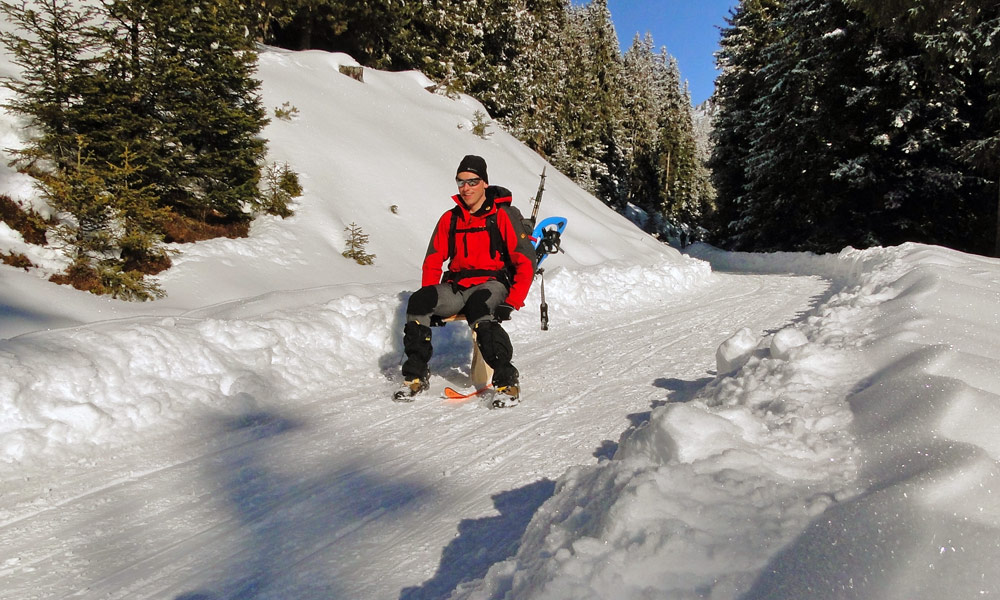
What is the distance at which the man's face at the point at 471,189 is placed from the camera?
15.6ft

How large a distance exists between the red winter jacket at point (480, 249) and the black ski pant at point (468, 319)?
149 millimetres

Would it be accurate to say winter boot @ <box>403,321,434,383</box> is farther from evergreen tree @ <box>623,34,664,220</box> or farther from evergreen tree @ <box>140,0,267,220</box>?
evergreen tree @ <box>623,34,664,220</box>

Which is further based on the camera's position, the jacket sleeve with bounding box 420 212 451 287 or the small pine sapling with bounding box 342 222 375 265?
the small pine sapling with bounding box 342 222 375 265

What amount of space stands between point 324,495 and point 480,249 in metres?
2.63

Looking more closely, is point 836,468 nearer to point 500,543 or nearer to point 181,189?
point 500,543

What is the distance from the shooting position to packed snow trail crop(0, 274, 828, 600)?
7.63ft

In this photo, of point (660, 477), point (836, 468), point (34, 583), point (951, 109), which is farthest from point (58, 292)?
point (951, 109)

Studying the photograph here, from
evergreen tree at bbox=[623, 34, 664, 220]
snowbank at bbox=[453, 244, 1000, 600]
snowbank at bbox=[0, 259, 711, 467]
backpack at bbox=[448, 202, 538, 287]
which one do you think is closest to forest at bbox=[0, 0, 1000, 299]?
snowbank at bbox=[0, 259, 711, 467]

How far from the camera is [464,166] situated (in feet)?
15.6

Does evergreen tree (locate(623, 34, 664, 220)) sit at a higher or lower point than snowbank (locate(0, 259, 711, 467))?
higher

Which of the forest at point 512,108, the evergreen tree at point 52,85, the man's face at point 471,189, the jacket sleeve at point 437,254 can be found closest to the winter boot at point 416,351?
the jacket sleeve at point 437,254

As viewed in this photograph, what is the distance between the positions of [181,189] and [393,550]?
26.5ft

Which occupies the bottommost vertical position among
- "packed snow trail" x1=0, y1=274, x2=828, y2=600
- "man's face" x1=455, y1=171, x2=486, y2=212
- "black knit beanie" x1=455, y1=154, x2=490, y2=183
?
"packed snow trail" x1=0, y1=274, x2=828, y2=600

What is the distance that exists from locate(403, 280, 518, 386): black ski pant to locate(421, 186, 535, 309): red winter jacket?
149 mm
